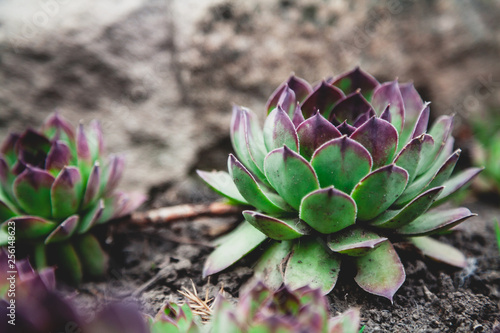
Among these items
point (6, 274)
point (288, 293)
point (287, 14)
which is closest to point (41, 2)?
point (287, 14)

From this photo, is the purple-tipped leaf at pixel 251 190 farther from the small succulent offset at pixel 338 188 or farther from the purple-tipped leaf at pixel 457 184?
the purple-tipped leaf at pixel 457 184

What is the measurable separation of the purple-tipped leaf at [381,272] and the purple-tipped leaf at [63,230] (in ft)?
3.02

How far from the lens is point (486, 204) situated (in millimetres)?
2252

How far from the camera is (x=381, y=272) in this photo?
1150mm

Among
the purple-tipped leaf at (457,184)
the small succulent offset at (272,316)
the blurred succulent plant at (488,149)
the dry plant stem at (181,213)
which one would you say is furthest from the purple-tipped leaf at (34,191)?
the blurred succulent plant at (488,149)

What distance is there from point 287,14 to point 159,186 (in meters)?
1.13

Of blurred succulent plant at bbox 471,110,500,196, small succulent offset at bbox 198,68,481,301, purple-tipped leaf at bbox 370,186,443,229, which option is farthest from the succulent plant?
blurred succulent plant at bbox 471,110,500,196

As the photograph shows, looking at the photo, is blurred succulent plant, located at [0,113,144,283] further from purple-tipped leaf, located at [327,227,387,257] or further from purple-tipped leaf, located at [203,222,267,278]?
purple-tipped leaf, located at [327,227,387,257]

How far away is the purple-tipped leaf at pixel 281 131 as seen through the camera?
117cm

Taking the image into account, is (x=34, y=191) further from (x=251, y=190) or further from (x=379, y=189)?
(x=379, y=189)

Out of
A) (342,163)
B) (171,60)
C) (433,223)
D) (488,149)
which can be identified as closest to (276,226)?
(342,163)

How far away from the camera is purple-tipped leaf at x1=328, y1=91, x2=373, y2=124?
1.33 meters

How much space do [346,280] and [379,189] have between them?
12.9 inches

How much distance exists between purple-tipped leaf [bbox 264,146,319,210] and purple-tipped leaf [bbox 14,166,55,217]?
2.40 ft
